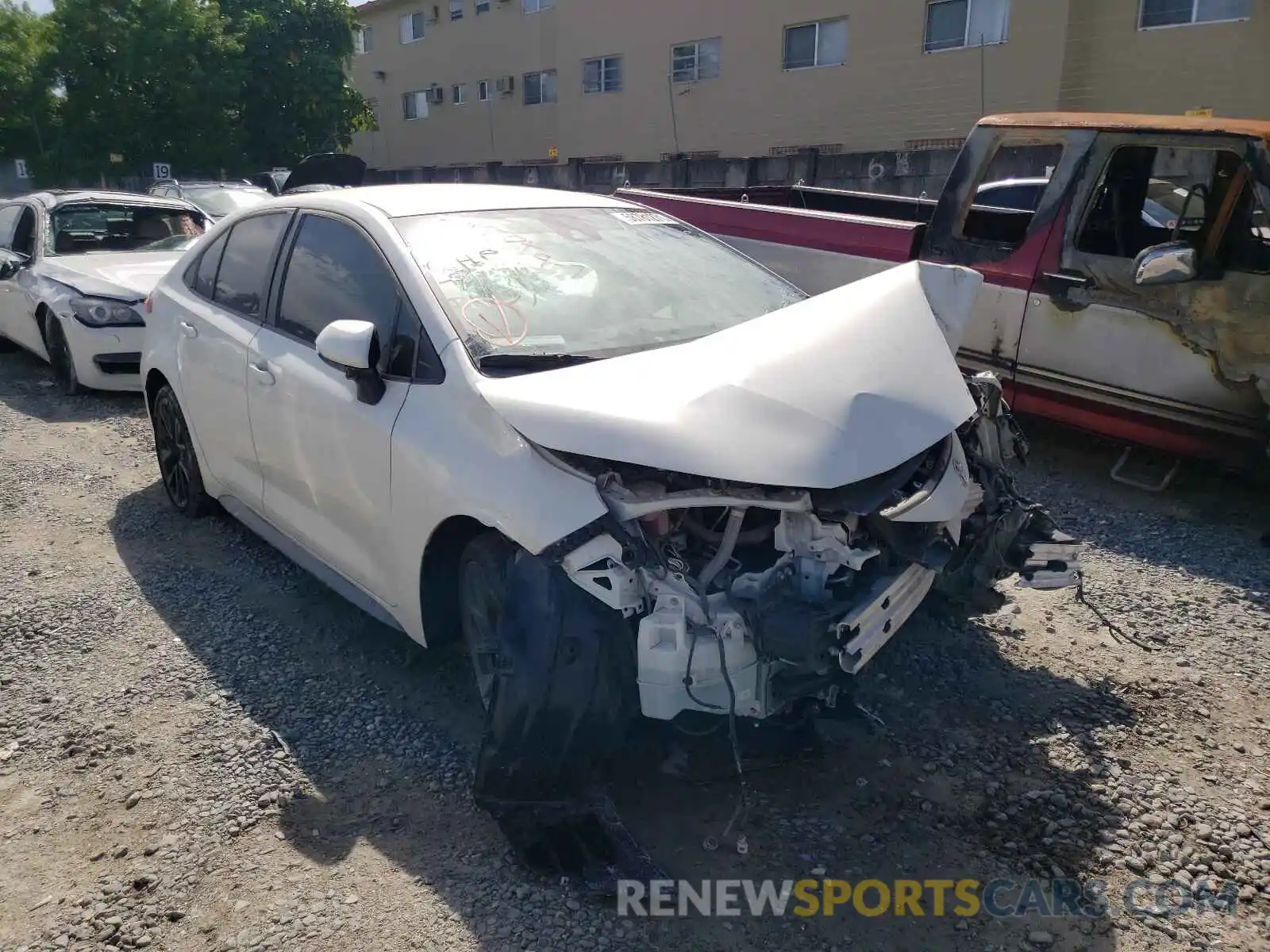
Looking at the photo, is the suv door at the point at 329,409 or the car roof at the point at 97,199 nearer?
the suv door at the point at 329,409

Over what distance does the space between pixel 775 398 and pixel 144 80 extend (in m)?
31.9

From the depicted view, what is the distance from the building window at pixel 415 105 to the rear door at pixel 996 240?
30116mm

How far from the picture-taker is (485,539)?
3051 millimetres

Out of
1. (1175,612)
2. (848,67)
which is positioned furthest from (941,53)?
(1175,612)

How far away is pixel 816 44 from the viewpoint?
1931 cm

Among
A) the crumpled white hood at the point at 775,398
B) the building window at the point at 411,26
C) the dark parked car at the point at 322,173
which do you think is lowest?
the crumpled white hood at the point at 775,398

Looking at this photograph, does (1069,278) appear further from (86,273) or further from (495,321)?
A: (86,273)

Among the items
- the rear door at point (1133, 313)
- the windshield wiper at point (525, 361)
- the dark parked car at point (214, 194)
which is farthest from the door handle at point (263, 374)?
the dark parked car at point (214, 194)

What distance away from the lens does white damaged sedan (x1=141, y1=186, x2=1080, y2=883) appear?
2.68 meters

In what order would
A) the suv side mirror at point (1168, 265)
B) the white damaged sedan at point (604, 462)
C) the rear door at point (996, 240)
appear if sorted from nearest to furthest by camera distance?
the white damaged sedan at point (604, 462) → the suv side mirror at point (1168, 265) → the rear door at point (996, 240)

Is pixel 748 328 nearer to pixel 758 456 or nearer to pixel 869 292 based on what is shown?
pixel 869 292

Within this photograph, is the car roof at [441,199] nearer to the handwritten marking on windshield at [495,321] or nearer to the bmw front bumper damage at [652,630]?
the handwritten marking on windshield at [495,321]

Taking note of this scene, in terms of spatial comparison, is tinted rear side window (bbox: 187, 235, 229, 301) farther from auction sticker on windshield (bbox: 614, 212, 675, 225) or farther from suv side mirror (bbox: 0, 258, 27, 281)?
suv side mirror (bbox: 0, 258, 27, 281)

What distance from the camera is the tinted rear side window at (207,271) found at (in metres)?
4.70
